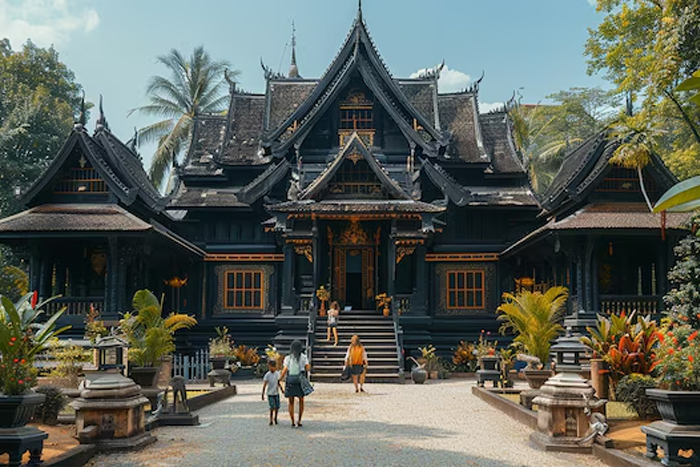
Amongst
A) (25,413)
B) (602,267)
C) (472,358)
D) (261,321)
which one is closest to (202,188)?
(261,321)

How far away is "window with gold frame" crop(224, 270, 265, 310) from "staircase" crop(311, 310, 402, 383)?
137 inches

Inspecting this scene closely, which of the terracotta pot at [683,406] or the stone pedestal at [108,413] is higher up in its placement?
the terracotta pot at [683,406]

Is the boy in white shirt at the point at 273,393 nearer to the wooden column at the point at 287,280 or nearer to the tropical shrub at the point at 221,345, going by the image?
the tropical shrub at the point at 221,345

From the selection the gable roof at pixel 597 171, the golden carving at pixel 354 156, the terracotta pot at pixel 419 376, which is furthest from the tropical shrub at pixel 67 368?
the gable roof at pixel 597 171

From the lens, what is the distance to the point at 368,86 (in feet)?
86.5

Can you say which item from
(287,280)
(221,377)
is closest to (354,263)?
(287,280)

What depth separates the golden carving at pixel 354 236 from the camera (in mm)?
26062

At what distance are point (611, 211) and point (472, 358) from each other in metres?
6.53

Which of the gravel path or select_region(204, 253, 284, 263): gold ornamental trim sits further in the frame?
select_region(204, 253, 284, 263): gold ornamental trim

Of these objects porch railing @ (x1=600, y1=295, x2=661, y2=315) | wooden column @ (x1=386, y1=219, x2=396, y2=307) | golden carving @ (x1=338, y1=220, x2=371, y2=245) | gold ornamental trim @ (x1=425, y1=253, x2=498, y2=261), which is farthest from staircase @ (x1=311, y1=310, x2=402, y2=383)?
porch railing @ (x1=600, y1=295, x2=661, y2=315)

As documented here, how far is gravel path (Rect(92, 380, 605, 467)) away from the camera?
30.2 feet

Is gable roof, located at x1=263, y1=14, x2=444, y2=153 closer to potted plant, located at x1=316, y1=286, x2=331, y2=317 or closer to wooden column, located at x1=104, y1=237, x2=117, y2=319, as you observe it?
potted plant, located at x1=316, y1=286, x2=331, y2=317

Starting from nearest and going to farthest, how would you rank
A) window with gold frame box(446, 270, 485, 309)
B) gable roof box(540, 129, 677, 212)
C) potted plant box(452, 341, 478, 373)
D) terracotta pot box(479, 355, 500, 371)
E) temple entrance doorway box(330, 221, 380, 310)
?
1. terracotta pot box(479, 355, 500, 371)
2. gable roof box(540, 129, 677, 212)
3. potted plant box(452, 341, 478, 373)
4. temple entrance doorway box(330, 221, 380, 310)
5. window with gold frame box(446, 270, 485, 309)

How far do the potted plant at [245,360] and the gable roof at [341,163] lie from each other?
5.26m
